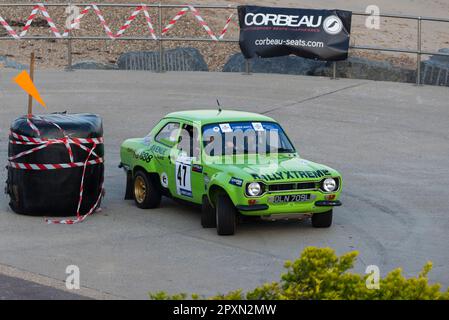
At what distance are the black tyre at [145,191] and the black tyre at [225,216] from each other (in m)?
1.82

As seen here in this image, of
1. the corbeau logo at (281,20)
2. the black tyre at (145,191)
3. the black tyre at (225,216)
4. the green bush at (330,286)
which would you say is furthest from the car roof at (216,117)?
the corbeau logo at (281,20)

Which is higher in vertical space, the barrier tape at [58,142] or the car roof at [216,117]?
the car roof at [216,117]

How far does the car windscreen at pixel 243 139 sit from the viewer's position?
1405 cm

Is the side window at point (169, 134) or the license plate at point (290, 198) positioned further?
the side window at point (169, 134)

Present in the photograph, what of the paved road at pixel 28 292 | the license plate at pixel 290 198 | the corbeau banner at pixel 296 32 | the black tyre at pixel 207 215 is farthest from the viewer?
the corbeau banner at pixel 296 32

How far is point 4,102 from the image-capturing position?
23344 mm

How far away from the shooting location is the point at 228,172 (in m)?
13.2

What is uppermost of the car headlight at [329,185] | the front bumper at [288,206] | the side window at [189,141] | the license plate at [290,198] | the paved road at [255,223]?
the side window at [189,141]

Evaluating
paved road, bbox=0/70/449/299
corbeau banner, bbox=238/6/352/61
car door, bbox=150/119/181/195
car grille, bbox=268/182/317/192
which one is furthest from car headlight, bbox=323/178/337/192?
corbeau banner, bbox=238/6/352/61

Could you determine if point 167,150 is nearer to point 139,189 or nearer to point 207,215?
point 139,189

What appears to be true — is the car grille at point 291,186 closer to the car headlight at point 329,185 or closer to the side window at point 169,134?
the car headlight at point 329,185

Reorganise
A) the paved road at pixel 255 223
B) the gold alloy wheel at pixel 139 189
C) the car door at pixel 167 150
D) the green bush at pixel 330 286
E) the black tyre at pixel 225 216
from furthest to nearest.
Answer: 1. the gold alloy wheel at pixel 139 189
2. the car door at pixel 167 150
3. the black tyre at pixel 225 216
4. the paved road at pixel 255 223
5. the green bush at pixel 330 286

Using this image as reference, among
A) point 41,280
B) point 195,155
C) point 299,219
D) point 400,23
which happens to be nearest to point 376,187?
point 299,219
